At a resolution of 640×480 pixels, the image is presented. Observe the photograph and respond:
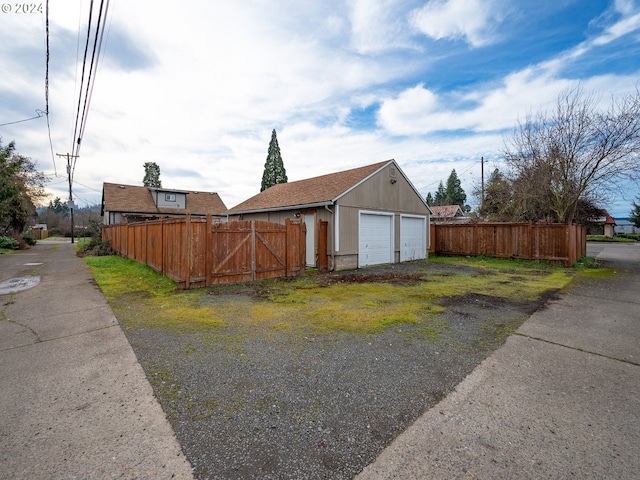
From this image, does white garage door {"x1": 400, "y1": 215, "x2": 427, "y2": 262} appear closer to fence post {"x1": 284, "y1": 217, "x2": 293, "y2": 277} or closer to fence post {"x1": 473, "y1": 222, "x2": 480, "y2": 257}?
fence post {"x1": 473, "y1": 222, "x2": 480, "y2": 257}

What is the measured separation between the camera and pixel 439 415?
2.45 meters

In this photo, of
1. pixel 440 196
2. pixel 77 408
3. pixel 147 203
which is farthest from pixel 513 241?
pixel 440 196

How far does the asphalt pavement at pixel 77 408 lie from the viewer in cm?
190

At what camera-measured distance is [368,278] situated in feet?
31.3

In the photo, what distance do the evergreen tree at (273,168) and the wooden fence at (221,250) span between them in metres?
23.5

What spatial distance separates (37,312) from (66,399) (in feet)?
13.1

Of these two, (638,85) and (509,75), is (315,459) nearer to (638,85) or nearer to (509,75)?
(509,75)

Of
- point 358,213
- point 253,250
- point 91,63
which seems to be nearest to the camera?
point 91,63

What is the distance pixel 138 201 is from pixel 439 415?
2947cm

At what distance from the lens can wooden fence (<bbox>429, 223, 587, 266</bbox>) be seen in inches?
505

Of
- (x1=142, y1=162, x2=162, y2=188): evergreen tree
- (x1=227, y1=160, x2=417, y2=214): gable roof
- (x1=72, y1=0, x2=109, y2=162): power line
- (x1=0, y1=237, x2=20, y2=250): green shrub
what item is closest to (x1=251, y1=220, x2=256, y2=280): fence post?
(x1=227, y1=160, x2=417, y2=214): gable roof

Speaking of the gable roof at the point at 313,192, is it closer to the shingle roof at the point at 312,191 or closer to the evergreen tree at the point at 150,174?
the shingle roof at the point at 312,191

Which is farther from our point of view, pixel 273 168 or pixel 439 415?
pixel 273 168

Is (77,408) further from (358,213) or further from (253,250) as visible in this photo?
(358,213)
